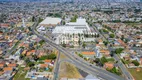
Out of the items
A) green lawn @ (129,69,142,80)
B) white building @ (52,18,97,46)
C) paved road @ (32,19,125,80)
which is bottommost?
green lawn @ (129,69,142,80)

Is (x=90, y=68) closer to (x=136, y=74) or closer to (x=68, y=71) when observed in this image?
(x=68, y=71)

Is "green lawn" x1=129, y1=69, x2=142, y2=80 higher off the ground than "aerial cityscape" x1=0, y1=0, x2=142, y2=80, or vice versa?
"aerial cityscape" x1=0, y1=0, x2=142, y2=80

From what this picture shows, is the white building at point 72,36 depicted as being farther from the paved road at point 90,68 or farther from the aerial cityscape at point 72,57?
the paved road at point 90,68

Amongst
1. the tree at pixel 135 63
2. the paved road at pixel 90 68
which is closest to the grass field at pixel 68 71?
the paved road at pixel 90 68

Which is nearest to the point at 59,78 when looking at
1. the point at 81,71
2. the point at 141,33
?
the point at 81,71

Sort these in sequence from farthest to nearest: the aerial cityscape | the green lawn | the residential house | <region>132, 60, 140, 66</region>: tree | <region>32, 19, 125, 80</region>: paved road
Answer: <region>132, 60, 140, 66</region>: tree
the residential house
the aerial cityscape
<region>32, 19, 125, 80</region>: paved road
the green lawn

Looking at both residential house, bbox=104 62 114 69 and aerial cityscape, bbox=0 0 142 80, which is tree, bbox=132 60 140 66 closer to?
aerial cityscape, bbox=0 0 142 80

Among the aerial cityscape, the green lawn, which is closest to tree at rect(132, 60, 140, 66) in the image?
the aerial cityscape

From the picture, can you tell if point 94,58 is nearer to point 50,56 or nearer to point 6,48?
point 50,56
